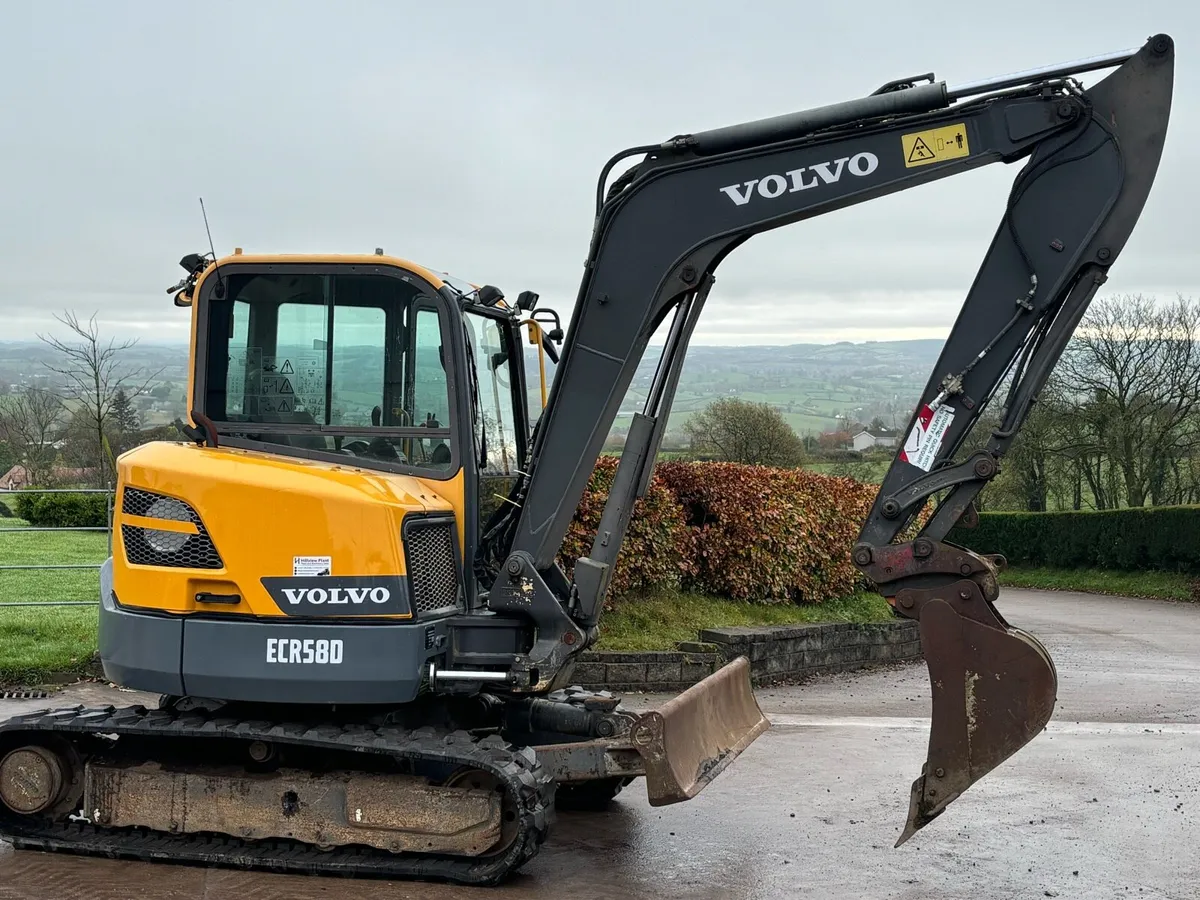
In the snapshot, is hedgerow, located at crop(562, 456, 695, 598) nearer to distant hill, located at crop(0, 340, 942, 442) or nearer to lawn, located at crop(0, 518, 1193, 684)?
lawn, located at crop(0, 518, 1193, 684)

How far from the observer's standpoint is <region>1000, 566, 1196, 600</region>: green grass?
84.4 ft

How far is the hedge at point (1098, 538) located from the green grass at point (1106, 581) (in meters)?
0.27

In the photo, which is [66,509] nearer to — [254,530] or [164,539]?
[164,539]

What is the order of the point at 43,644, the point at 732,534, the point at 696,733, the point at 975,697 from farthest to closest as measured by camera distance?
the point at 732,534 < the point at 43,644 < the point at 696,733 < the point at 975,697

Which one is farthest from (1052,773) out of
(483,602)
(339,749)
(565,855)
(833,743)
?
→ (339,749)

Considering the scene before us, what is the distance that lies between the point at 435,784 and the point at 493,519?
59.8 inches

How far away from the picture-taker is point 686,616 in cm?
1323

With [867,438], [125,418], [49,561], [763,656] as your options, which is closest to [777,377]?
[867,438]

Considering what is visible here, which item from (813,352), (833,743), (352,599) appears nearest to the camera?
(352,599)

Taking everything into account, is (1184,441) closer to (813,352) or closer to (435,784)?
(813,352)

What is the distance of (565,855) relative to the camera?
679 centimetres

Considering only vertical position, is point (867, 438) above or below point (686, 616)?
above

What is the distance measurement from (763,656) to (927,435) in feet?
22.2

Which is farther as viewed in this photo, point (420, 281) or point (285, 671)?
point (420, 281)
